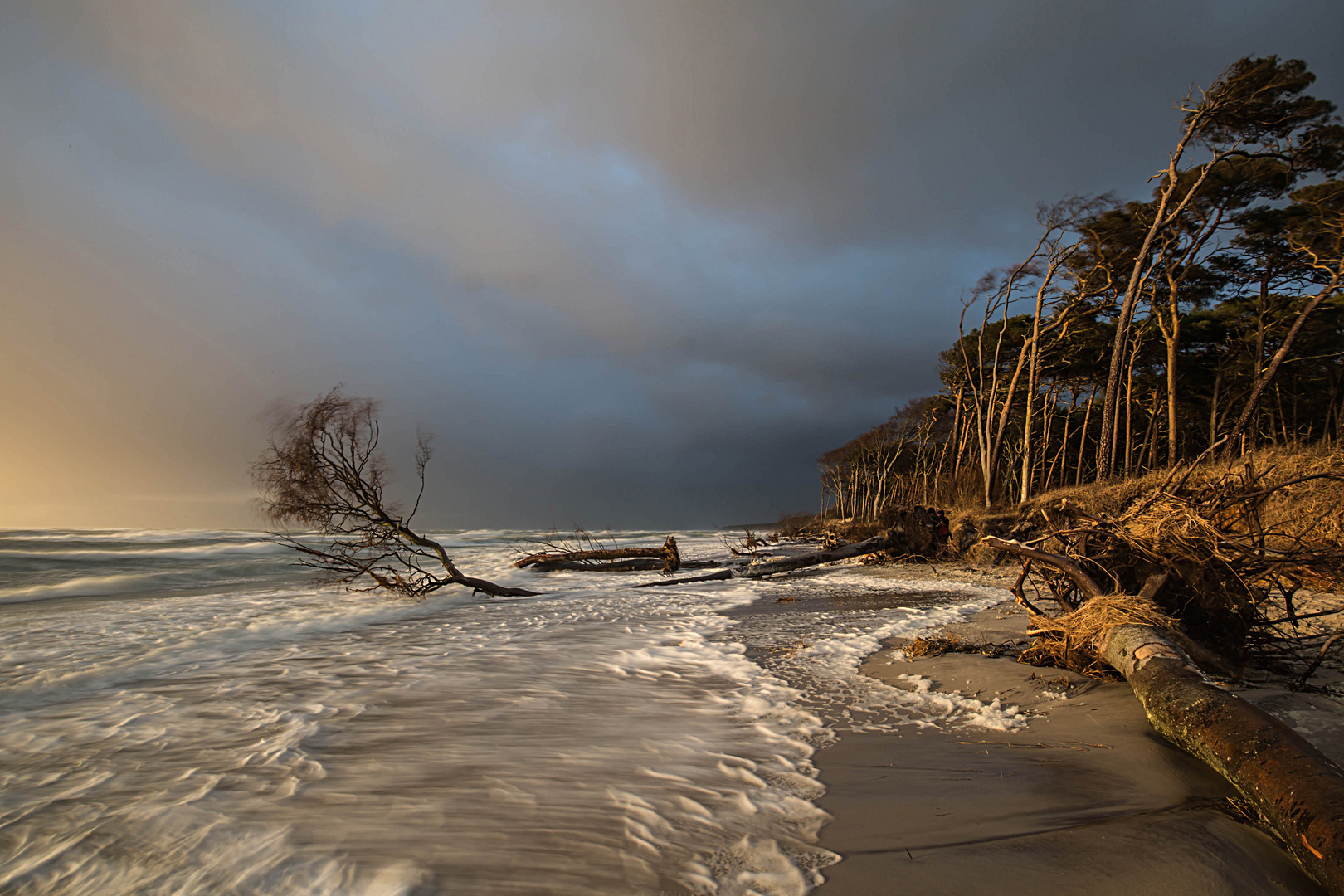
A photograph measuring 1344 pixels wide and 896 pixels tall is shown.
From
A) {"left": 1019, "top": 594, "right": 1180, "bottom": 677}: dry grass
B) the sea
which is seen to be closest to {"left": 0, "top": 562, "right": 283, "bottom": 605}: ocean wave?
the sea

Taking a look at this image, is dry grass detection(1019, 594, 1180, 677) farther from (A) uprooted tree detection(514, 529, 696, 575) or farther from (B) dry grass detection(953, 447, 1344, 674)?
(A) uprooted tree detection(514, 529, 696, 575)

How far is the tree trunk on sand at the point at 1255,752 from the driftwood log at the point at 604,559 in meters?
13.4

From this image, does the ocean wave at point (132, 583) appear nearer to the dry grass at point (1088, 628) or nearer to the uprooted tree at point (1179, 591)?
the dry grass at point (1088, 628)

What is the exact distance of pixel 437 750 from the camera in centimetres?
321

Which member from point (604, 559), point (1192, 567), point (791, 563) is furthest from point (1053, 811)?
point (604, 559)

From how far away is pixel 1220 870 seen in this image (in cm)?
182

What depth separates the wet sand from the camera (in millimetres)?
1829

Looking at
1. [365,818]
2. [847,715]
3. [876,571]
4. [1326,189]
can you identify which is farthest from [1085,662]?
[1326,189]

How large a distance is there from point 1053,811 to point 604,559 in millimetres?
15296

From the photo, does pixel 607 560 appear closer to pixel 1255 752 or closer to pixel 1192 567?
pixel 1192 567

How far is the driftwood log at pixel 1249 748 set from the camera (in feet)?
5.61

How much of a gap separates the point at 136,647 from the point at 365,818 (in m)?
6.03

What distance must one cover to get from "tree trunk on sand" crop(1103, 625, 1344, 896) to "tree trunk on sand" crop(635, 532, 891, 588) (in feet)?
33.9

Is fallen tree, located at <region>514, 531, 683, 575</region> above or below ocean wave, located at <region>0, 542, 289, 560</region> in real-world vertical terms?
below
